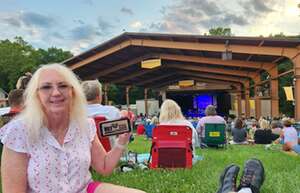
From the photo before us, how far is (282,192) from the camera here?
409cm

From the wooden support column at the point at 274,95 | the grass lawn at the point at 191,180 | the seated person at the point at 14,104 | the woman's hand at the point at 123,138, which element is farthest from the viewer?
the wooden support column at the point at 274,95

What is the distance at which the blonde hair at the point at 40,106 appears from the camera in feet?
8.40

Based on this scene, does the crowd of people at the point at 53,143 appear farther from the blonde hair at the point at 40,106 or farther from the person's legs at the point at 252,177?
the person's legs at the point at 252,177

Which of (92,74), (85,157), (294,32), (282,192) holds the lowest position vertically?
(282,192)

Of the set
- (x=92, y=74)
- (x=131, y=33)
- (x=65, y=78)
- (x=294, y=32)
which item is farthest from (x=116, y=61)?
(x=294, y=32)

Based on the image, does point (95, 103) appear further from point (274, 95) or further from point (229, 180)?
point (274, 95)

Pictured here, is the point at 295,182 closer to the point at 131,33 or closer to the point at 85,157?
the point at 85,157

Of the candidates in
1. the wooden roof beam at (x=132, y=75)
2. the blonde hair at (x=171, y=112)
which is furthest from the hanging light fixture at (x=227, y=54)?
the wooden roof beam at (x=132, y=75)

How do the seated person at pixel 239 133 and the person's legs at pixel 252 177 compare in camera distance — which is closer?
the person's legs at pixel 252 177

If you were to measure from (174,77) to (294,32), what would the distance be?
30594mm

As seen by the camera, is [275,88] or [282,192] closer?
[282,192]

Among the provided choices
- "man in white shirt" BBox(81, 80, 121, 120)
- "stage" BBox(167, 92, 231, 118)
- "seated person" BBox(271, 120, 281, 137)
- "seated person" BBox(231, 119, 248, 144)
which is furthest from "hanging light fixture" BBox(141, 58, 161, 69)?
"man in white shirt" BBox(81, 80, 121, 120)

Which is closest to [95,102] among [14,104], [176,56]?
[14,104]

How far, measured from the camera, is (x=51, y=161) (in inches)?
99.1
